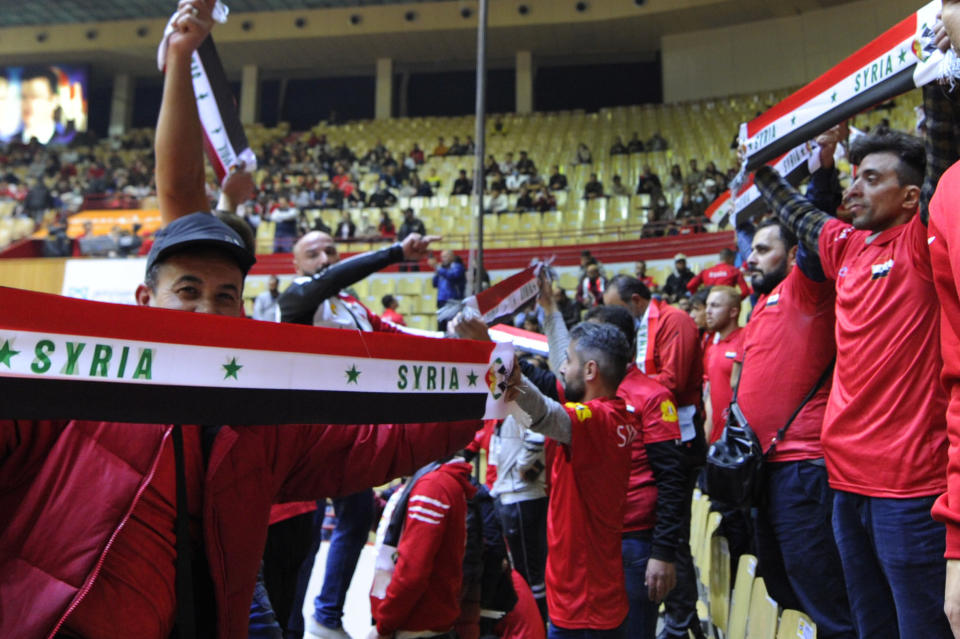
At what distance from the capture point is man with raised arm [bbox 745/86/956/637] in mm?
1703

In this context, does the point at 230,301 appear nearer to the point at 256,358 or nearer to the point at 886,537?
the point at 256,358

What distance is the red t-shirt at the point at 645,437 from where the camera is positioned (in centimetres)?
285

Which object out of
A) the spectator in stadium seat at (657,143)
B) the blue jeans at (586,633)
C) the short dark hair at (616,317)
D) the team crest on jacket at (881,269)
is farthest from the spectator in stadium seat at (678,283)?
the team crest on jacket at (881,269)

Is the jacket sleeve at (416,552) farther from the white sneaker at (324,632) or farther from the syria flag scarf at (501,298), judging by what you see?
the white sneaker at (324,632)

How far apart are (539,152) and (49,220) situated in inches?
440

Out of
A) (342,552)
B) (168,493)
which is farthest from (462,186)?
(168,493)

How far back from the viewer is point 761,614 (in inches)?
81.0

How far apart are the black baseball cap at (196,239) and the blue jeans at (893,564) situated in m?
1.50

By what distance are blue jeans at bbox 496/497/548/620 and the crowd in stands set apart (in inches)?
0.5

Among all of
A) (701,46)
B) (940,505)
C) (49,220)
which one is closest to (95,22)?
(49,220)

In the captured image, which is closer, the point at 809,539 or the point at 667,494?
the point at 809,539

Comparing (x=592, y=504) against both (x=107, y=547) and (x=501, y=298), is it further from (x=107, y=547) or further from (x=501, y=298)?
(x=107, y=547)

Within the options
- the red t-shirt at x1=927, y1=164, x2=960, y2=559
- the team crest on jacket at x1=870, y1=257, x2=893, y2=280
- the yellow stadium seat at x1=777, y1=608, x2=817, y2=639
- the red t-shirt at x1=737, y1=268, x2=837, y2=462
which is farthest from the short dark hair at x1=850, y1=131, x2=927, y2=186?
the yellow stadium seat at x1=777, y1=608, x2=817, y2=639

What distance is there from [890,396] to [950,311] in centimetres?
63
